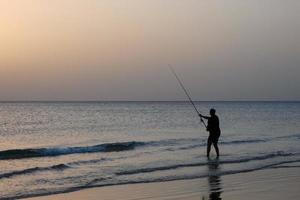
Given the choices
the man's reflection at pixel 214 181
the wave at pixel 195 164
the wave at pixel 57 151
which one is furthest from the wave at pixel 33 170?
the man's reflection at pixel 214 181

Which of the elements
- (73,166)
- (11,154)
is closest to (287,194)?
(73,166)

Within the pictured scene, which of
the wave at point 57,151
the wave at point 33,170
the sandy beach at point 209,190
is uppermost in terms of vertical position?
the wave at point 57,151

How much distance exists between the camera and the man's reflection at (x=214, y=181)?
36.9ft

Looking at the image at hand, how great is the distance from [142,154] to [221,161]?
12.9ft

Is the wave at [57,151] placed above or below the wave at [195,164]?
above

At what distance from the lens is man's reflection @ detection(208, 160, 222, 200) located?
36.9 ft

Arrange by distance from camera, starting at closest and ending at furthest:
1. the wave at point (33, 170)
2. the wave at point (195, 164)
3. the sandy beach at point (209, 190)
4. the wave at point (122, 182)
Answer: the sandy beach at point (209, 190) < the wave at point (122, 182) < the wave at point (33, 170) < the wave at point (195, 164)

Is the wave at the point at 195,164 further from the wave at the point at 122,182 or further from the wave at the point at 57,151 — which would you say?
the wave at the point at 57,151

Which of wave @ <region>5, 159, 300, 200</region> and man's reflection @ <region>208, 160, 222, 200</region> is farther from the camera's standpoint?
wave @ <region>5, 159, 300, 200</region>

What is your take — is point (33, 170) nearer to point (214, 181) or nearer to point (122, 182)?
point (122, 182)

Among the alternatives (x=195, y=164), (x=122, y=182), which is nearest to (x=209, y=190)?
(x=122, y=182)

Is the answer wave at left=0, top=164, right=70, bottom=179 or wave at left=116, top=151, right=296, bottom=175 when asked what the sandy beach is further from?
wave at left=0, top=164, right=70, bottom=179

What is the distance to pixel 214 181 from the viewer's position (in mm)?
13523

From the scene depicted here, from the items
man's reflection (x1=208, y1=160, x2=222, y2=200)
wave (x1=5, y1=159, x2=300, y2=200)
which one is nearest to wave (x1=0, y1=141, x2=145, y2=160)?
man's reflection (x1=208, y1=160, x2=222, y2=200)
